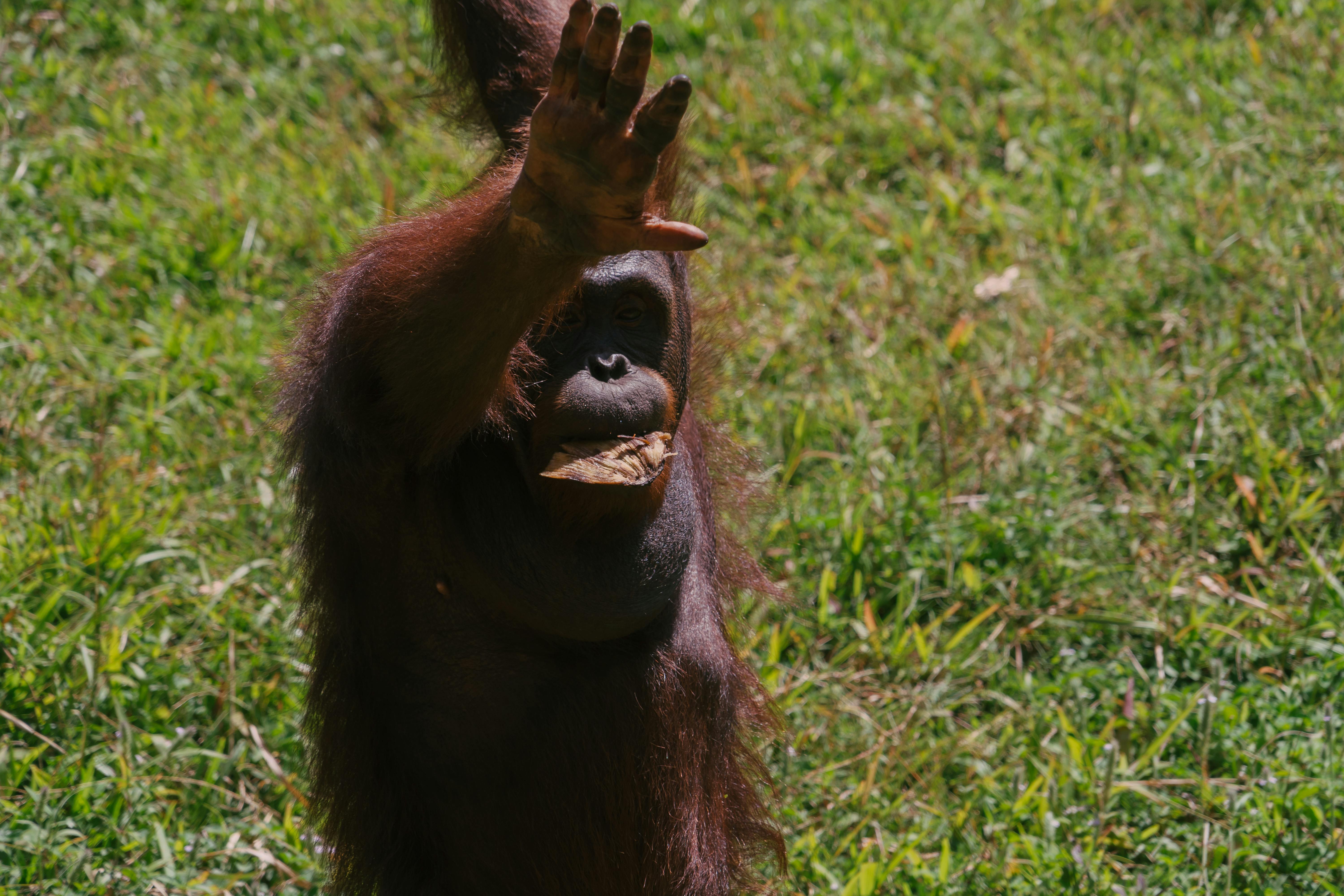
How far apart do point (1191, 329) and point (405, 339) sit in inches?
137

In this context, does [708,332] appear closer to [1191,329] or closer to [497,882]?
[497,882]

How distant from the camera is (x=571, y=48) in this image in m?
1.91

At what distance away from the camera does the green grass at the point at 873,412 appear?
3.61 meters

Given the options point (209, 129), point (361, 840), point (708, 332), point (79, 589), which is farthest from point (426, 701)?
point (209, 129)

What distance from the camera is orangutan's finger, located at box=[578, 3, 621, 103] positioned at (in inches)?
72.7

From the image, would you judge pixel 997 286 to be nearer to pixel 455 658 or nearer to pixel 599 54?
pixel 455 658

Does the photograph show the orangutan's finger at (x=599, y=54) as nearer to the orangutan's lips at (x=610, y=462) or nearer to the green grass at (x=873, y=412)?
the orangutan's lips at (x=610, y=462)

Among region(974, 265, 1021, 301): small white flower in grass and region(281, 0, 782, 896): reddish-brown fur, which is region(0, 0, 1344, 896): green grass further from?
region(281, 0, 782, 896): reddish-brown fur

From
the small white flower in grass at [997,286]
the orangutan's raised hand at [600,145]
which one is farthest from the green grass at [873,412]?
the orangutan's raised hand at [600,145]

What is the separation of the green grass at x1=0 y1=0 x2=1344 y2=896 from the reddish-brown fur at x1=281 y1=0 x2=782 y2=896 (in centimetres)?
66

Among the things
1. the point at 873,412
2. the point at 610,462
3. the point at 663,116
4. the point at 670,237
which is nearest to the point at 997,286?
the point at 873,412

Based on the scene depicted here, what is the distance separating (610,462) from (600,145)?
26.8 inches

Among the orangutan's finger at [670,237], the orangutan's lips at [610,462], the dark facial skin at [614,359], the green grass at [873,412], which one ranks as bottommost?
the green grass at [873,412]

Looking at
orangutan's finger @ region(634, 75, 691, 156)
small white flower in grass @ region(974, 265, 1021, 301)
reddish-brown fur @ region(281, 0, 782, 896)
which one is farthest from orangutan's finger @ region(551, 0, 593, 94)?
small white flower in grass @ region(974, 265, 1021, 301)
